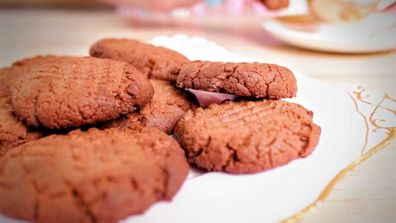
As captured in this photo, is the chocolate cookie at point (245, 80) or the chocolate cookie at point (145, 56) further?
the chocolate cookie at point (145, 56)

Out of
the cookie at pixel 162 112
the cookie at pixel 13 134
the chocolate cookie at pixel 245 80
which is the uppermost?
the chocolate cookie at pixel 245 80

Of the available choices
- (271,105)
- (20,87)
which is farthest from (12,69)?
(271,105)

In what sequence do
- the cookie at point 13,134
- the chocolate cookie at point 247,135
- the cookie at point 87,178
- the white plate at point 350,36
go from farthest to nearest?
the white plate at point 350,36
the cookie at point 13,134
the chocolate cookie at point 247,135
the cookie at point 87,178

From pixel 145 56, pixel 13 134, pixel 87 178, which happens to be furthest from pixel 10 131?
pixel 145 56

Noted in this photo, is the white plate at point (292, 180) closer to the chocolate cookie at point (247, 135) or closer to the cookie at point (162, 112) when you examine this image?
the chocolate cookie at point (247, 135)

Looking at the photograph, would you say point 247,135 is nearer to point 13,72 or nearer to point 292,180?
point 292,180

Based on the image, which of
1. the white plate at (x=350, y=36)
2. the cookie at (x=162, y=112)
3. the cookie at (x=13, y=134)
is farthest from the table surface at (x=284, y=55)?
the cookie at (x=13, y=134)
